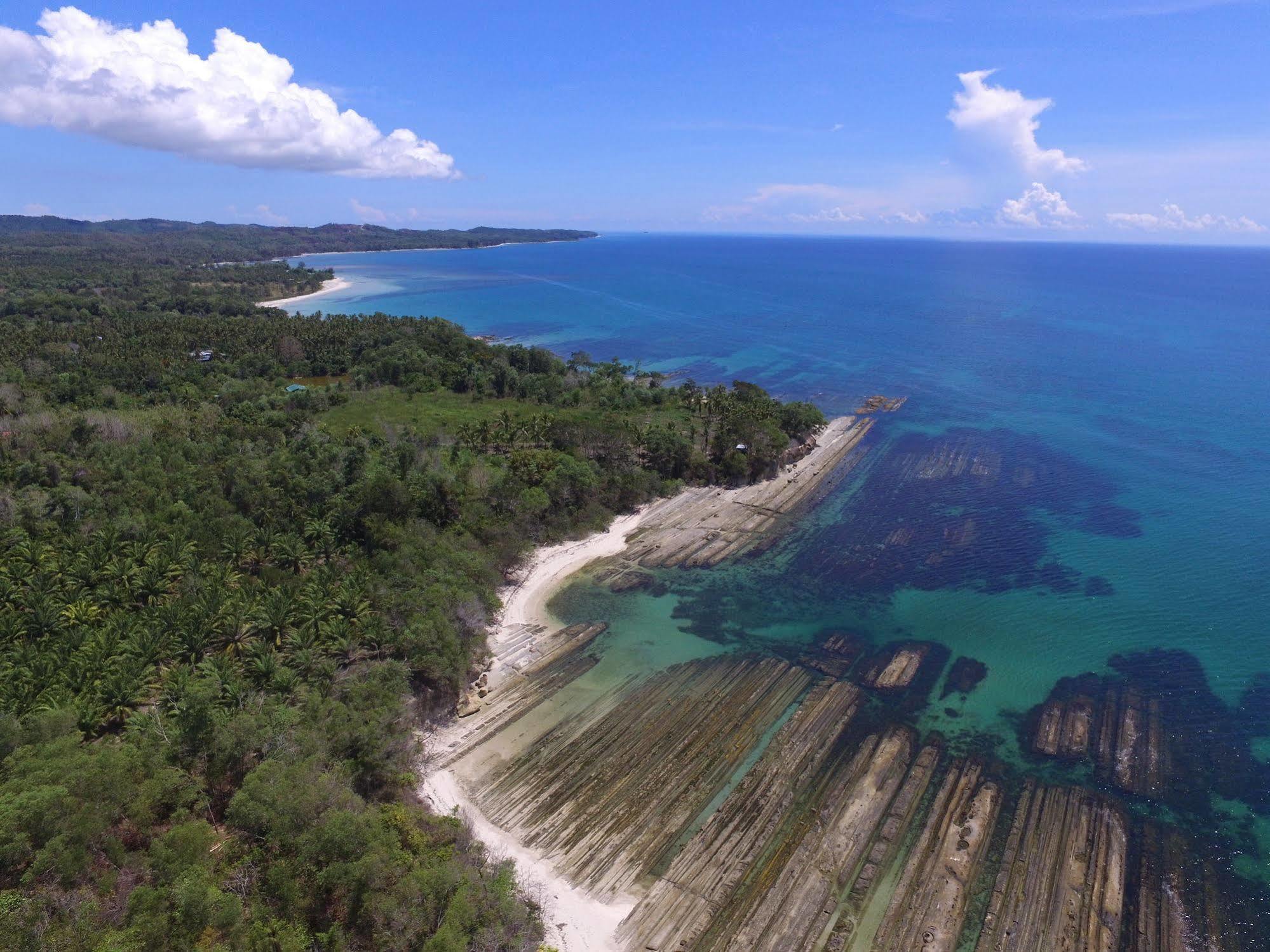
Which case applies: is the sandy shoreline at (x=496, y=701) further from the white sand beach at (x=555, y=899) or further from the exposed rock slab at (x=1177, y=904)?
the exposed rock slab at (x=1177, y=904)

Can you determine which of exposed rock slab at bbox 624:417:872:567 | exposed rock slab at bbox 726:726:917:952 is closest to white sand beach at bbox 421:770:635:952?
exposed rock slab at bbox 726:726:917:952

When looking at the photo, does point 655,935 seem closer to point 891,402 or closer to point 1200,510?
point 1200,510

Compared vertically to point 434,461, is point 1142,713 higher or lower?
lower

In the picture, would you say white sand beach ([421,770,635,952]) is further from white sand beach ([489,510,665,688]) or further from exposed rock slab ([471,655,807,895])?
white sand beach ([489,510,665,688])

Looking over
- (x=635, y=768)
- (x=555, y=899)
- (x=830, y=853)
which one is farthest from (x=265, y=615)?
(x=830, y=853)

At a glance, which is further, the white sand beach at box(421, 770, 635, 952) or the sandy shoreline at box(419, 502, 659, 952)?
the sandy shoreline at box(419, 502, 659, 952)

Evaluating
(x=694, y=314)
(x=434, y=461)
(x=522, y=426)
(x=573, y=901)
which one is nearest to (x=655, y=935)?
(x=573, y=901)

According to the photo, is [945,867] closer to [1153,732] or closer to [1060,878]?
[1060,878]
